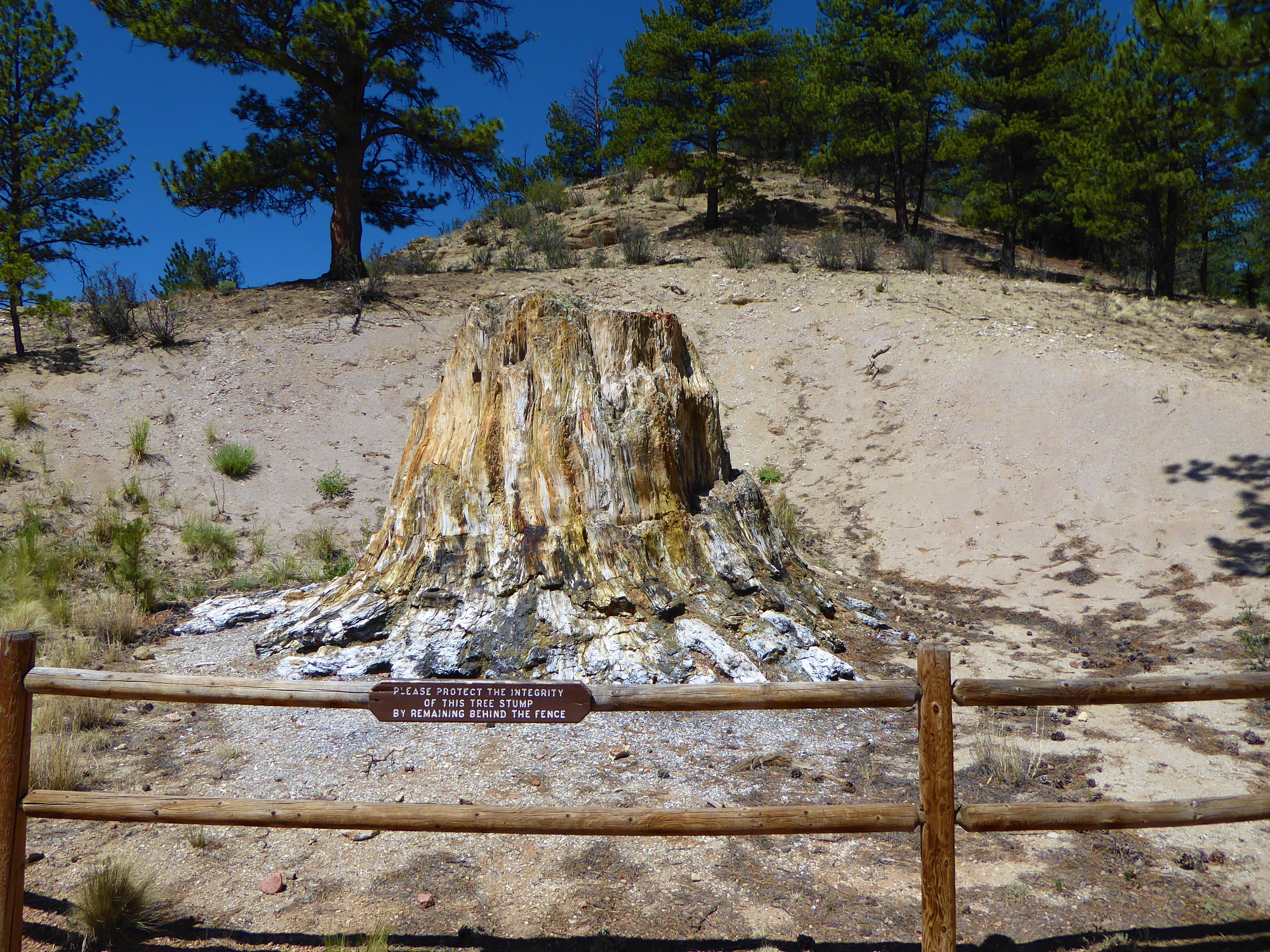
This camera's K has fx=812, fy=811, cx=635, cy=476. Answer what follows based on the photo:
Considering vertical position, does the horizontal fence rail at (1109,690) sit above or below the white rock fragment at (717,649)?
above

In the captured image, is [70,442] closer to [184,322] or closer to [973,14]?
[184,322]

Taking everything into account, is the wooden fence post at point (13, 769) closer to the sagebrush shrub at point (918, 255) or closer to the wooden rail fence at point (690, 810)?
the wooden rail fence at point (690, 810)

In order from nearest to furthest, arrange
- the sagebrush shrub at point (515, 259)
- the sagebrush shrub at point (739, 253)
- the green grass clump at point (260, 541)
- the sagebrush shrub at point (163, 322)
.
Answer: the green grass clump at point (260, 541)
the sagebrush shrub at point (163, 322)
the sagebrush shrub at point (739, 253)
the sagebrush shrub at point (515, 259)

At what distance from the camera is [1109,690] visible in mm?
3422

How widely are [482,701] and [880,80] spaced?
2536 centimetres

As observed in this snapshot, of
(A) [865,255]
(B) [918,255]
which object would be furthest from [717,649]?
(B) [918,255]

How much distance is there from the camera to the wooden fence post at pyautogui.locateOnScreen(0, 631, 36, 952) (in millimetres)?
3244

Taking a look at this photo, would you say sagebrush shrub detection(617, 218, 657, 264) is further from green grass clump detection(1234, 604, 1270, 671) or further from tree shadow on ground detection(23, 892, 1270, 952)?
tree shadow on ground detection(23, 892, 1270, 952)

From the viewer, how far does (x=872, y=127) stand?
2367cm

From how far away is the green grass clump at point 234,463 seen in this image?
1278 cm

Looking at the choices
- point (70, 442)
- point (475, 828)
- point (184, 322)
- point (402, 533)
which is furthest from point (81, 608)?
point (184, 322)

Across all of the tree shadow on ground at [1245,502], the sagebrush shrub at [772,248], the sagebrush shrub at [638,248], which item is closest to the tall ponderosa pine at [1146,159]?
the sagebrush shrub at [772,248]

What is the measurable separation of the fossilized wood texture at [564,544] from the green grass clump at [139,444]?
5.72 meters

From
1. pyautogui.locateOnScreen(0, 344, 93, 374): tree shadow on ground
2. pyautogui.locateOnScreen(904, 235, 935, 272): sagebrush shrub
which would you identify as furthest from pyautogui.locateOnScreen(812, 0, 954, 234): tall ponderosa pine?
pyautogui.locateOnScreen(0, 344, 93, 374): tree shadow on ground
